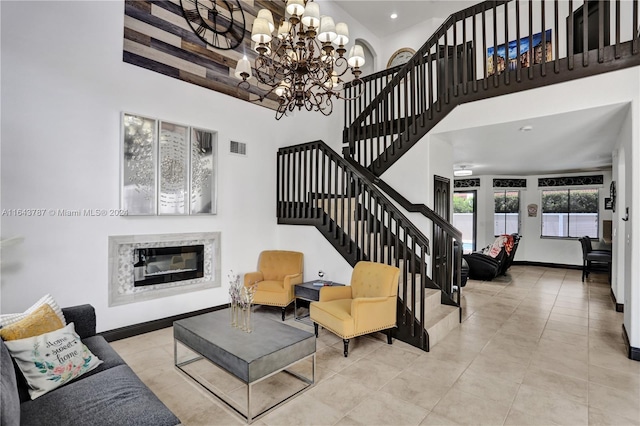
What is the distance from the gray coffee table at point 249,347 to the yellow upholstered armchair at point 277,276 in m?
1.34

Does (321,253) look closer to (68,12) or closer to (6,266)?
(6,266)

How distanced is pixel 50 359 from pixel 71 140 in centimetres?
240

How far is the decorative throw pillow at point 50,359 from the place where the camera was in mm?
1986

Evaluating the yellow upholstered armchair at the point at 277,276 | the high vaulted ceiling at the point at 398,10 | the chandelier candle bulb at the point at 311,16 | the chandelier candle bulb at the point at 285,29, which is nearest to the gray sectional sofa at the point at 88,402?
the yellow upholstered armchair at the point at 277,276

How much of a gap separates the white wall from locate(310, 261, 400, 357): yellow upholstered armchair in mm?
2070

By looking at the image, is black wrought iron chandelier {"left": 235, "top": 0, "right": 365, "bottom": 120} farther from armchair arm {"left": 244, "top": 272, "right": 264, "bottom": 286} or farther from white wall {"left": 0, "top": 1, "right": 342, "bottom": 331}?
armchair arm {"left": 244, "top": 272, "right": 264, "bottom": 286}

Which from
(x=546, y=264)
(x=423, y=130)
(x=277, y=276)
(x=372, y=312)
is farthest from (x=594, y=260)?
(x=277, y=276)

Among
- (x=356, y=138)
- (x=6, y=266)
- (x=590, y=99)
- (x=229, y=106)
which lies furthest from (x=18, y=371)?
(x=590, y=99)

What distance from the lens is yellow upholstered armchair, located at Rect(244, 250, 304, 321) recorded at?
14.9ft

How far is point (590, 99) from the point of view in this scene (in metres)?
3.59

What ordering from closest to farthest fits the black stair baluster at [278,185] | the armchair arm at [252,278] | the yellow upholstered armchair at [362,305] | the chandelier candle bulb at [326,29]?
the chandelier candle bulb at [326,29] → the yellow upholstered armchair at [362,305] → the armchair arm at [252,278] → the black stair baluster at [278,185]

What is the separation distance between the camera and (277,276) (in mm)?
5148

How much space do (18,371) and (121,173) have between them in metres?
2.37

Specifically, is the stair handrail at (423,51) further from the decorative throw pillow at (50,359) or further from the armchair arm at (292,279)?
A: the decorative throw pillow at (50,359)
